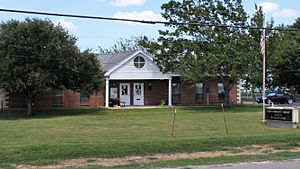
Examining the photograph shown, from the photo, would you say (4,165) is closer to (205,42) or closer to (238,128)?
(238,128)

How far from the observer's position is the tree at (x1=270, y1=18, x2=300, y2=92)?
139 ft

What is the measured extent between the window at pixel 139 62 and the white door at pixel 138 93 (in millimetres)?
2422

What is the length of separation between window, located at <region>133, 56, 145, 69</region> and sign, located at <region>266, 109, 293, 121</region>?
18.6 m

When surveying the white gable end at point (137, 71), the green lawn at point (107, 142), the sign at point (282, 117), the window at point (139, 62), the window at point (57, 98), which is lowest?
the green lawn at point (107, 142)

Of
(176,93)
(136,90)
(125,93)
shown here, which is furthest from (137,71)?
(176,93)

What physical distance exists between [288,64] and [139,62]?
57.7ft

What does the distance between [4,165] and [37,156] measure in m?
1.10

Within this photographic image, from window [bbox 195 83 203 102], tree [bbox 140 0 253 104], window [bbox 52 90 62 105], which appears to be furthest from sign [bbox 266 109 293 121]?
window [bbox 195 83 203 102]

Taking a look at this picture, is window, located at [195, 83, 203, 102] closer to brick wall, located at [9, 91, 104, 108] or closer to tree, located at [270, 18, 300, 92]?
tree, located at [270, 18, 300, 92]

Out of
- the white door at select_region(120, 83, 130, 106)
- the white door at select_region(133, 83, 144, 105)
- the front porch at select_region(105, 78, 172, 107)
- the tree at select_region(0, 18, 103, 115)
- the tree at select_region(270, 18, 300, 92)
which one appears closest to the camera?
the tree at select_region(0, 18, 103, 115)

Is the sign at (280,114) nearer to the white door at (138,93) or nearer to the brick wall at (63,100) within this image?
the brick wall at (63,100)

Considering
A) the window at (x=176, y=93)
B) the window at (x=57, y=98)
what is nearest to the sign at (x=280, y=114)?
the window at (x=57, y=98)

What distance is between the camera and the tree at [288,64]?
42250 millimetres

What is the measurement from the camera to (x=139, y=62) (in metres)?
40.6
